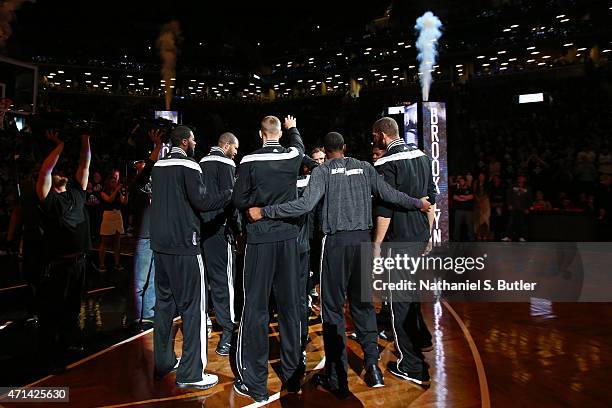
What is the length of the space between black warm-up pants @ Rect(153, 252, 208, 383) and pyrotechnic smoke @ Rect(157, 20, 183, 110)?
29.7 meters

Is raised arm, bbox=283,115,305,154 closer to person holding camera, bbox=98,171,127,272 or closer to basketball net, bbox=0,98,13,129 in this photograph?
person holding camera, bbox=98,171,127,272

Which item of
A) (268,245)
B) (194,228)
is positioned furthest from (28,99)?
(268,245)

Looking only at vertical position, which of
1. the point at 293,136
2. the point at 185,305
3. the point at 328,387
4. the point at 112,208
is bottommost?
the point at 328,387

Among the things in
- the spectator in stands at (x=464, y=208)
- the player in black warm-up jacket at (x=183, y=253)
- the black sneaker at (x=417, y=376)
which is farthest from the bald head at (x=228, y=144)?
the spectator in stands at (x=464, y=208)

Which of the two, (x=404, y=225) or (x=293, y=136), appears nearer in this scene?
(x=293, y=136)

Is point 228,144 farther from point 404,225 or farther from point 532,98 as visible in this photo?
point 532,98

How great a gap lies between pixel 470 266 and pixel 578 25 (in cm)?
2043

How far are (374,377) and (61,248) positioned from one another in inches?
119

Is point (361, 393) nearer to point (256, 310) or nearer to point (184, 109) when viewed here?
point (256, 310)

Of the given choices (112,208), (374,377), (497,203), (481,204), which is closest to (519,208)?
(497,203)

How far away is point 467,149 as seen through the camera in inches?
725

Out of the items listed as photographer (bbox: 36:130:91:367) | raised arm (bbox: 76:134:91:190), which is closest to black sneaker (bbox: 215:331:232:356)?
photographer (bbox: 36:130:91:367)

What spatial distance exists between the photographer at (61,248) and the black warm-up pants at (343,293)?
2.39 metres

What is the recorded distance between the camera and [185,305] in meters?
3.24
